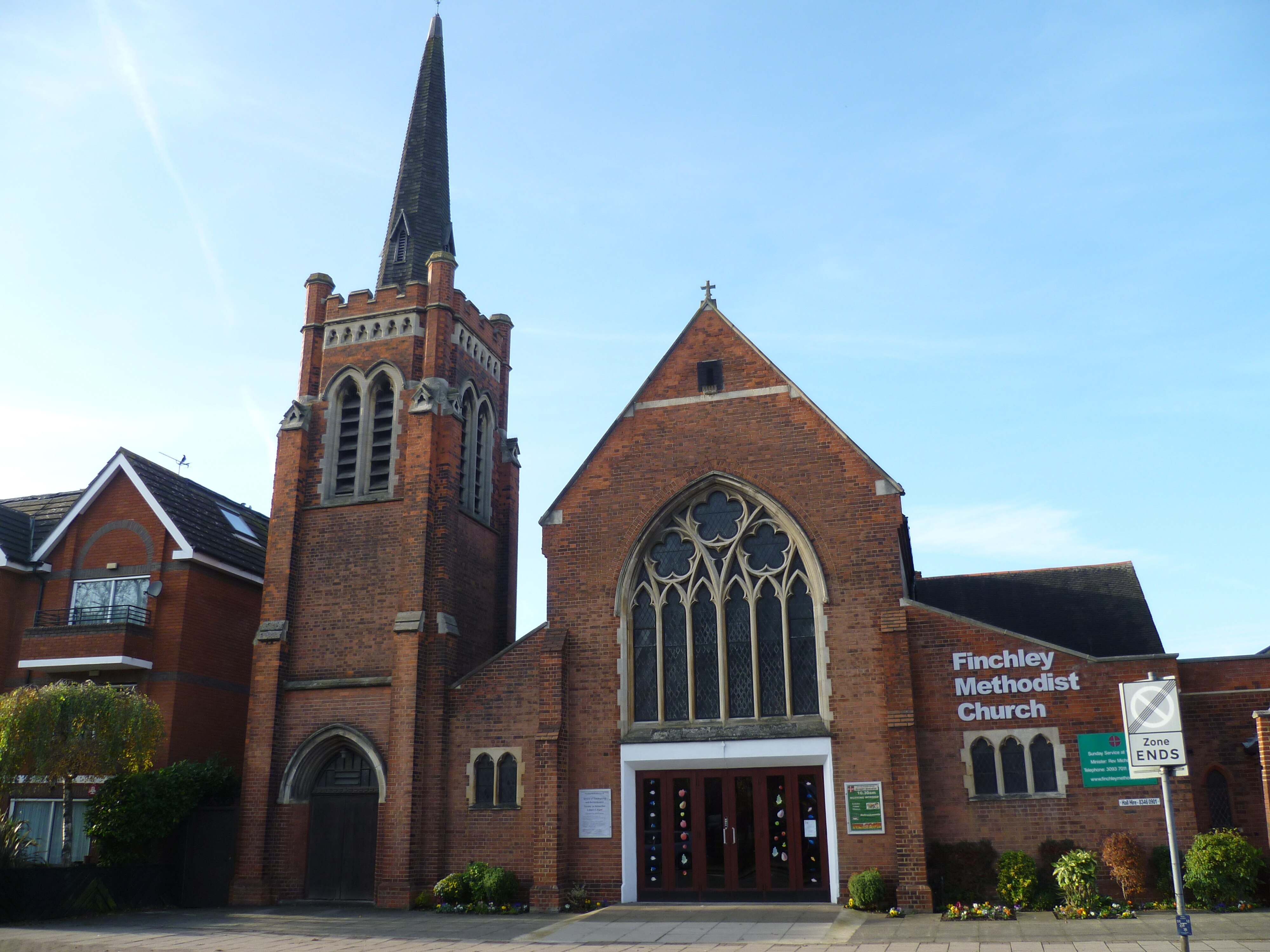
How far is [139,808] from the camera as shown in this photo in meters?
21.7

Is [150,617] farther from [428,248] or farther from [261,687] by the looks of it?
[428,248]

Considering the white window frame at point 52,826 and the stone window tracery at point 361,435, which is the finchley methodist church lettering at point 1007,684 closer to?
the stone window tracery at point 361,435

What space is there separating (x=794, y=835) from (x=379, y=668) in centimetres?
950

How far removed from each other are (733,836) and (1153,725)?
11.6m

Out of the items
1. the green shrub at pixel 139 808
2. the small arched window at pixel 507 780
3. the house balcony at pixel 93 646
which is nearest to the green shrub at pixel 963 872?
the small arched window at pixel 507 780

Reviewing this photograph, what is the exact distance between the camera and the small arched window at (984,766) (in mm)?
19141

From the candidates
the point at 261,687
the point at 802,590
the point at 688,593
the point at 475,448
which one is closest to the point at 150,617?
the point at 261,687

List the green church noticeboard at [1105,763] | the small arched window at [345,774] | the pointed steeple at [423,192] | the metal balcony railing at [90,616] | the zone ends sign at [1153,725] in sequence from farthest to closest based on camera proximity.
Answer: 1. the pointed steeple at [423,192]
2. the metal balcony railing at [90,616]
3. the small arched window at [345,774]
4. the green church noticeboard at [1105,763]
5. the zone ends sign at [1153,725]

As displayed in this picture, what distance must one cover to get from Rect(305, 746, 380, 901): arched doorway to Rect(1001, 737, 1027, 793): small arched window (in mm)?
12413

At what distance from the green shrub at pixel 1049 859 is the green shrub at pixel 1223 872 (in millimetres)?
1878

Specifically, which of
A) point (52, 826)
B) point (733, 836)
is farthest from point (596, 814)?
point (52, 826)

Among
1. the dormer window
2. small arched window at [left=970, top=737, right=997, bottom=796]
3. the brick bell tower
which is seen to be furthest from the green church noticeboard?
the dormer window

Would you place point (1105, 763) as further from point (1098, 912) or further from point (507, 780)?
point (507, 780)

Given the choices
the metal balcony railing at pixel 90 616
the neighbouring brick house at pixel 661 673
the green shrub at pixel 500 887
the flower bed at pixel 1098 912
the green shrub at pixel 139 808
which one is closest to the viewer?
the flower bed at pixel 1098 912
